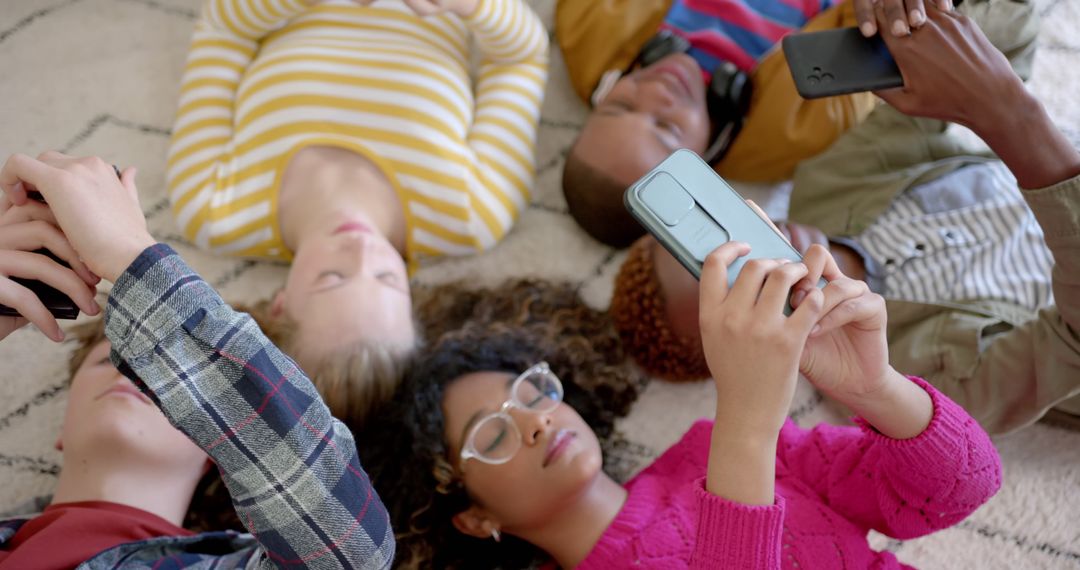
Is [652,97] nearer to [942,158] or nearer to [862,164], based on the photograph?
[862,164]

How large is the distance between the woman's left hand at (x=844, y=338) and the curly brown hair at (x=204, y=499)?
726 mm

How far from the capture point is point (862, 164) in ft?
4.09

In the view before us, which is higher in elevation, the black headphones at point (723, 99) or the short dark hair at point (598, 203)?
the black headphones at point (723, 99)

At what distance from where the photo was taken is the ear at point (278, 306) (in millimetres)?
1163

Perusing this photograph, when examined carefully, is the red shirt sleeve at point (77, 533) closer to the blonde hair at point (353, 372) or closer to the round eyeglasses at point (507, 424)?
the blonde hair at point (353, 372)

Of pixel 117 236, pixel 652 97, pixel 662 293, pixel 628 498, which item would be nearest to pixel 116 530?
pixel 117 236

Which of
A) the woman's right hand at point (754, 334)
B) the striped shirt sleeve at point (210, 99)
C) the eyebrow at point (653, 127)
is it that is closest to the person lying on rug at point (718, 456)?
the woman's right hand at point (754, 334)

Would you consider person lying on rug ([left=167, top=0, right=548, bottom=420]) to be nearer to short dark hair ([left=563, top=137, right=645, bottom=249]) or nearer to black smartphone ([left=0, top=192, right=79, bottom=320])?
short dark hair ([left=563, top=137, right=645, bottom=249])

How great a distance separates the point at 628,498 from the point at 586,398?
0.56ft

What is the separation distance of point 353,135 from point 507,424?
0.59m

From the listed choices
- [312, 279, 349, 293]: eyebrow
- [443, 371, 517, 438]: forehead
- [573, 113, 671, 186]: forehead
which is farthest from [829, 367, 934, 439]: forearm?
[312, 279, 349, 293]: eyebrow

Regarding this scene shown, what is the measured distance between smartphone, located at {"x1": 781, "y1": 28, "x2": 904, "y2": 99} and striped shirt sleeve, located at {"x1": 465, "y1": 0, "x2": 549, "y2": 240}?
1.70ft

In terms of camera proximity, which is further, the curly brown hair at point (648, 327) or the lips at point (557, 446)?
the curly brown hair at point (648, 327)

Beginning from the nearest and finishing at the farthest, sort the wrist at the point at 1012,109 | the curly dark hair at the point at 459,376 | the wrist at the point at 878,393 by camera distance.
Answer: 1. the wrist at the point at 878,393
2. the wrist at the point at 1012,109
3. the curly dark hair at the point at 459,376
